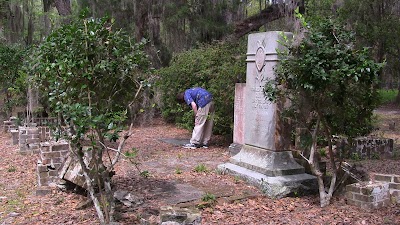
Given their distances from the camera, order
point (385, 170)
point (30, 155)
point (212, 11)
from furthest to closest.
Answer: point (212, 11), point (30, 155), point (385, 170)

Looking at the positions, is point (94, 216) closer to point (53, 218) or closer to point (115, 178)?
point (53, 218)

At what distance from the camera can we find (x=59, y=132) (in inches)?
202

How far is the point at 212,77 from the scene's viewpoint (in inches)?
450

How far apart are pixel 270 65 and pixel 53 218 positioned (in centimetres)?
366

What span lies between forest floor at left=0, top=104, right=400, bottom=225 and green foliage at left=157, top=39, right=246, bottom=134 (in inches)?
89.7

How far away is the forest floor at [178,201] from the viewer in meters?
5.19

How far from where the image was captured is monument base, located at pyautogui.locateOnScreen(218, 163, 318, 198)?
6.15m

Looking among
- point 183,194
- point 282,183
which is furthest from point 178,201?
point 282,183

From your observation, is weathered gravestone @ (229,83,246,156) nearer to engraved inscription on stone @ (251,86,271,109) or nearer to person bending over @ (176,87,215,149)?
person bending over @ (176,87,215,149)

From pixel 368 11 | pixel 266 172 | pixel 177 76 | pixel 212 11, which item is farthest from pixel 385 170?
pixel 368 11

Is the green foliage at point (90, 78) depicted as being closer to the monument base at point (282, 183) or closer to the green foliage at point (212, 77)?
the monument base at point (282, 183)

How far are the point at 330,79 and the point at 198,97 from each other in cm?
533

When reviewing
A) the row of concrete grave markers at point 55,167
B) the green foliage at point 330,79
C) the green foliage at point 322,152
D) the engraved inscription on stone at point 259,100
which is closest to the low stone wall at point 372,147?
the green foliage at point 322,152

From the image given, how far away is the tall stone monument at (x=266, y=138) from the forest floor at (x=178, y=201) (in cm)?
18
